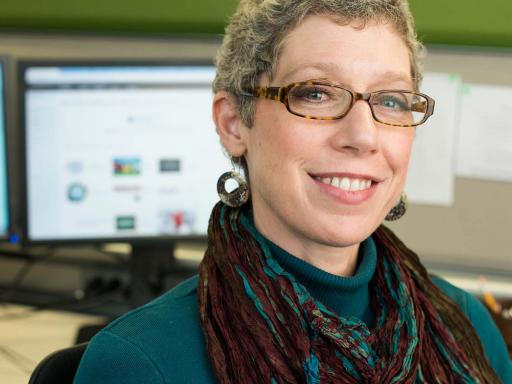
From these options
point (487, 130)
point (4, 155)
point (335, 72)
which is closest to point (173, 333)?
point (335, 72)

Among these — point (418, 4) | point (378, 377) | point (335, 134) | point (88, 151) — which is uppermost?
point (418, 4)

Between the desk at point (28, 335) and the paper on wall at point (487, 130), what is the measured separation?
85cm

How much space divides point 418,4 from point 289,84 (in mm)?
698

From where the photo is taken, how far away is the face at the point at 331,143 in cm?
86

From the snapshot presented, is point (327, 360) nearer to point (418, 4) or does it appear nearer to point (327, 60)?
point (327, 60)

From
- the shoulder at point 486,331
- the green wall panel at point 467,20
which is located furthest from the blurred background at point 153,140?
the shoulder at point 486,331

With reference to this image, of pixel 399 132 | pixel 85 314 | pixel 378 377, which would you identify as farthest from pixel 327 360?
pixel 85 314

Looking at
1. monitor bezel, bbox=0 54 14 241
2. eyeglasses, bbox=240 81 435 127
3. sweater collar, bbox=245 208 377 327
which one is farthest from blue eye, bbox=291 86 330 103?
monitor bezel, bbox=0 54 14 241

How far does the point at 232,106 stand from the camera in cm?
96

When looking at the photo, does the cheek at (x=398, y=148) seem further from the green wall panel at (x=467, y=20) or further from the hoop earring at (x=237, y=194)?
the green wall panel at (x=467, y=20)

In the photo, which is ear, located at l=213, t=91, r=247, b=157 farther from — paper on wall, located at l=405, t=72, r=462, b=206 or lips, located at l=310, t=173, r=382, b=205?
paper on wall, located at l=405, t=72, r=462, b=206

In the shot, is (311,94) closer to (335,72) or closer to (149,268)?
(335,72)

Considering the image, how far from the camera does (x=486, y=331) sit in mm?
1124

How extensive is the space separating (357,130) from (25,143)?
868mm
